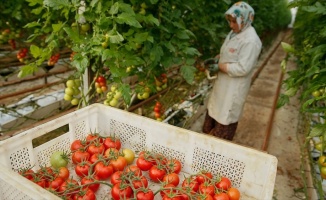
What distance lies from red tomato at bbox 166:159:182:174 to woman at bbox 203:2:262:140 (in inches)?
58.1

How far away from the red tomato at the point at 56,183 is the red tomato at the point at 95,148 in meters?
0.22

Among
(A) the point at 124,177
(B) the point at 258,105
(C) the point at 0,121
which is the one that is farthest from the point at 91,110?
(B) the point at 258,105

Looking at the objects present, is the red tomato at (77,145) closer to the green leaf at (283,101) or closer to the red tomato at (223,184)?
the red tomato at (223,184)

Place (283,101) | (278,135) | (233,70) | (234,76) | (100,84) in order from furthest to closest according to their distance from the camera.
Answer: (278,135) → (234,76) → (233,70) → (100,84) → (283,101)

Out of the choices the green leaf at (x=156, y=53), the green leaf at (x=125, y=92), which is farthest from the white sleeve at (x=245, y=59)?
the green leaf at (x=125, y=92)

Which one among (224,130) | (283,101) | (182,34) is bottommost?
(224,130)

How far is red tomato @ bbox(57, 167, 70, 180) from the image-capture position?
126cm

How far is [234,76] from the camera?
2.69m

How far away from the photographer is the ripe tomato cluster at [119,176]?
1.15 metres

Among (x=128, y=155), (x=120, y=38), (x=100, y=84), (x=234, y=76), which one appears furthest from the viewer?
(x=234, y=76)

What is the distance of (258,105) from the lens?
5.25 meters

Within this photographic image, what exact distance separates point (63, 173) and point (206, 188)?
674 mm

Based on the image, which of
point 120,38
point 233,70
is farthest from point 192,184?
point 233,70

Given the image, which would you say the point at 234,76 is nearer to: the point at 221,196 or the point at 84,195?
the point at 221,196
